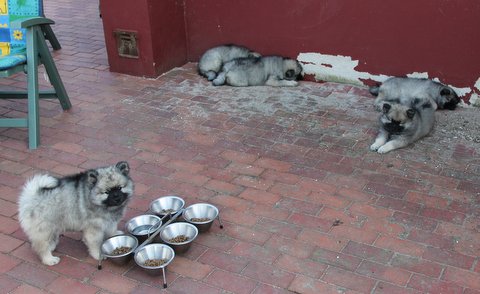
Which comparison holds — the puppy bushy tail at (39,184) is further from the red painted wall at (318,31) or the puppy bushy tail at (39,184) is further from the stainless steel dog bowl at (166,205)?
the red painted wall at (318,31)

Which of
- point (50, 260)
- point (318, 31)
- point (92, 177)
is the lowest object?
point (50, 260)

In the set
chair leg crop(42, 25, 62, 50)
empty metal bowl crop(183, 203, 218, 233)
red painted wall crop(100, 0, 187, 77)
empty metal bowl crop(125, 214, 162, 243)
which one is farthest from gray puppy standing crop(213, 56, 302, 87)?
empty metal bowl crop(125, 214, 162, 243)

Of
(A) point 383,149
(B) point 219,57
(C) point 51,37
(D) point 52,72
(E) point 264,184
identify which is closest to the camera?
(E) point 264,184

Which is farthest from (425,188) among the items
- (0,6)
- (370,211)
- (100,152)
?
(0,6)

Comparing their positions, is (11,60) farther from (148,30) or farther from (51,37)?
(51,37)

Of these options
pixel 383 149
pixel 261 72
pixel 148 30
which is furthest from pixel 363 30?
pixel 148 30

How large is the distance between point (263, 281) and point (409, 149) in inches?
88.8

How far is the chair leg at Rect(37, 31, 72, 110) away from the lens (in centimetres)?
523

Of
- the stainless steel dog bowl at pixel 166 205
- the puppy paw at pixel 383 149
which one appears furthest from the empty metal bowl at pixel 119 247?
the puppy paw at pixel 383 149

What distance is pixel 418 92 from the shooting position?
216 inches

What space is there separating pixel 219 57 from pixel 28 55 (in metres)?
2.32

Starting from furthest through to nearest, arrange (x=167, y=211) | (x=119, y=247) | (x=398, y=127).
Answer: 1. (x=398, y=127)
2. (x=167, y=211)
3. (x=119, y=247)

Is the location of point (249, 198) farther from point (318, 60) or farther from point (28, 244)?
point (318, 60)

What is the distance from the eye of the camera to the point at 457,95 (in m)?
5.60
